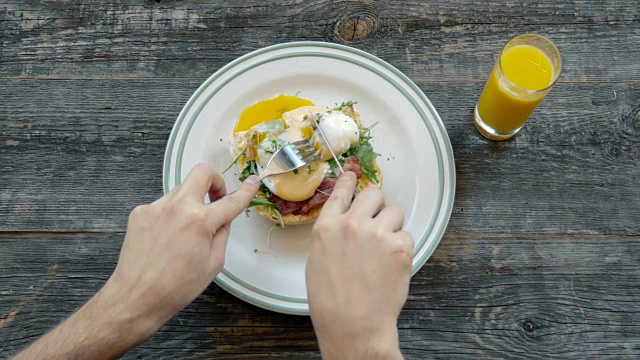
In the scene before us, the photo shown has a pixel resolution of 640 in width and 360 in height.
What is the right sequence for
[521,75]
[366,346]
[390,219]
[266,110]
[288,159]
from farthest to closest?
[266,110]
[521,75]
[288,159]
[390,219]
[366,346]

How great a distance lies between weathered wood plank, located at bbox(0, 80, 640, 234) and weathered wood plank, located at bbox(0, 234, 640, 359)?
96 mm

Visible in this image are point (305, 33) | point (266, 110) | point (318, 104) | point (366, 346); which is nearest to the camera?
point (366, 346)

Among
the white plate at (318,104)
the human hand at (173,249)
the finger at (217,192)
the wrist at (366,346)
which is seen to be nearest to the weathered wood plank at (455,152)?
the white plate at (318,104)

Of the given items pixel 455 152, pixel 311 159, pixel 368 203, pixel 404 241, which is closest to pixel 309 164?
pixel 311 159

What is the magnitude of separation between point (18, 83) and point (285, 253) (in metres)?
1.62

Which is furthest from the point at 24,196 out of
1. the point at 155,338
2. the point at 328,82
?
the point at 328,82

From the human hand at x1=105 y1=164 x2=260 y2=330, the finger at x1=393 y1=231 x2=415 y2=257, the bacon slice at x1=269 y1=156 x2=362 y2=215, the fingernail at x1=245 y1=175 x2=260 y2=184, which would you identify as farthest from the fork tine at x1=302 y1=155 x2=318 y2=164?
the finger at x1=393 y1=231 x2=415 y2=257

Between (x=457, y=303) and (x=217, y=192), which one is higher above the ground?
(x=217, y=192)

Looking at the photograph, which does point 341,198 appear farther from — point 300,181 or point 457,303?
point 457,303

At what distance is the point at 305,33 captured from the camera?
8.53 ft

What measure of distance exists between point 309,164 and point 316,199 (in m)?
0.16

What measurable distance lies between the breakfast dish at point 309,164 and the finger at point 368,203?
1.40 feet

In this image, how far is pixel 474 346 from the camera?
88.1 inches

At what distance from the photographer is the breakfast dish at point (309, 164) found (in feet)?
6.91
